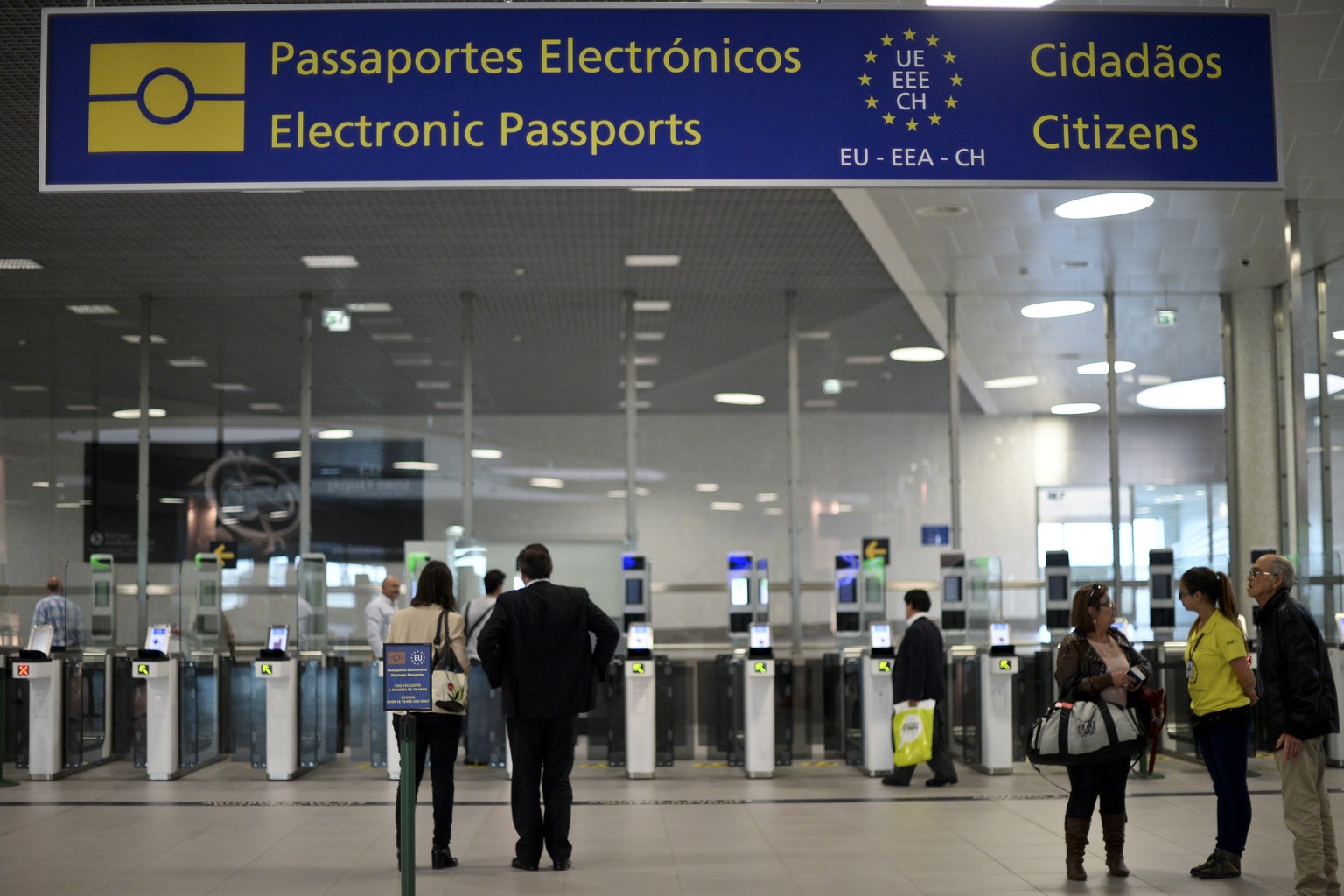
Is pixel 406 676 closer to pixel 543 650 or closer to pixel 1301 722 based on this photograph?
pixel 543 650

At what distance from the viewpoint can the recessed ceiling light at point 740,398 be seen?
12031mm

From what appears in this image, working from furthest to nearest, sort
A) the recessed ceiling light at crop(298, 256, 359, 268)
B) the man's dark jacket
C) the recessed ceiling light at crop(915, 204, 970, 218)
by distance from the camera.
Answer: the recessed ceiling light at crop(298, 256, 359, 268), the recessed ceiling light at crop(915, 204, 970, 218), the man's dark jacket

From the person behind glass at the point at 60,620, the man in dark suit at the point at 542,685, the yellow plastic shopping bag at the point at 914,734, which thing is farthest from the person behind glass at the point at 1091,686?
the person behind glass at the point at 60,620

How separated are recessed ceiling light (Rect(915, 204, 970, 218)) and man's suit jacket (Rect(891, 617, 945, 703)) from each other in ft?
8.95

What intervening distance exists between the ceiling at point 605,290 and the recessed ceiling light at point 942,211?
43 millimetres

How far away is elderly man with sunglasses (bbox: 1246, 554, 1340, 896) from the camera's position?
520 cm

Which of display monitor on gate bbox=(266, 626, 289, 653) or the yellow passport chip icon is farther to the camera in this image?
display monitor on gate bbox=(266, 626, 289, 653)

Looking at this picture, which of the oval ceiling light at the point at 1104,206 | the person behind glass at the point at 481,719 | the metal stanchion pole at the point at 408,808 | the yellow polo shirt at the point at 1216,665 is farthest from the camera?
the person behind glass at the point at 481,719

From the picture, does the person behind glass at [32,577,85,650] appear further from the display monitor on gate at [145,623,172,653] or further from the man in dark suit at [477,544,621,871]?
the man in dark suit at [477,544,621,871]

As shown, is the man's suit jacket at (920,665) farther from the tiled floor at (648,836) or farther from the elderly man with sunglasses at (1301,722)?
the elderly man with sunglasses at (1301,722)

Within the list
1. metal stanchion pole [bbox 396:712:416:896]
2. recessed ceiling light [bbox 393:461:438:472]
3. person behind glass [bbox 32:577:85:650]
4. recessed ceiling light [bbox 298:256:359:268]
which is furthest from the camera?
recessed ceiling light [bbox 393:461:438:472]

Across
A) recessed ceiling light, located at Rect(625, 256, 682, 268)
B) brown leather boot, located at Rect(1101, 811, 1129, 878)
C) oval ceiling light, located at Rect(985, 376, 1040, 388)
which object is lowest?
brown leather boot, located at Rect(1101, 811, 1129, 878)

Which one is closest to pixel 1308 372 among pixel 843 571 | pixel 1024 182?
pixel 843 571

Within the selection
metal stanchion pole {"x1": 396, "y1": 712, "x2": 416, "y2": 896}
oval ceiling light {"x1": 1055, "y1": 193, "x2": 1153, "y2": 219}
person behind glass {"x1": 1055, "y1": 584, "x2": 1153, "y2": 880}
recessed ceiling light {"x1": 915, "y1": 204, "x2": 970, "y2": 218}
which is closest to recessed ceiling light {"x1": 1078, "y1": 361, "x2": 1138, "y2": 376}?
oval ceiling light {"x1": 1055, "y1": 193, "x2": 1153, "y2": 219}
